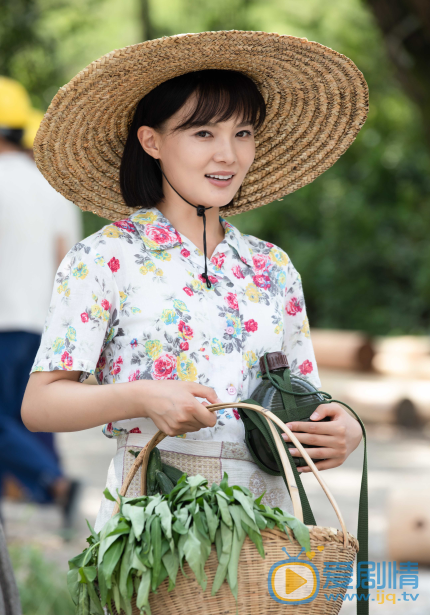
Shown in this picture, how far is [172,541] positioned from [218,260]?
742 millimetres

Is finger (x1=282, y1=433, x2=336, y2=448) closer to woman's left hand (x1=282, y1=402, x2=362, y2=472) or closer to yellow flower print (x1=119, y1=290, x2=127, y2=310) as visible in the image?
woman's left hand (x1=282, y1=402, x2=362, y2=472)

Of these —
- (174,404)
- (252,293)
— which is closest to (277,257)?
(252,293)

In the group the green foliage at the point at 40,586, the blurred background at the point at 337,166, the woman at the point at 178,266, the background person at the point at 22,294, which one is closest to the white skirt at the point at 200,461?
the woman at the point at 178,266

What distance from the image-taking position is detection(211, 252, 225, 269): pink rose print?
6.00 feet

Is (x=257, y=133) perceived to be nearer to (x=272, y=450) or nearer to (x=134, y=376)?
(x=134, y=376)

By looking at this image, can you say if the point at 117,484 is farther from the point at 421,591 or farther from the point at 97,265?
the point at 421,591

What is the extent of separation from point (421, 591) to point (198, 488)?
2469 millimetres

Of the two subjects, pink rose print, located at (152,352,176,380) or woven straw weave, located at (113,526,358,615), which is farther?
pink rose print, located at (152,352,176,380)

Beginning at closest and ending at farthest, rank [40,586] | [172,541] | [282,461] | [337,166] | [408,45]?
[172,541] → [282,461] → [40,586] → [408,45] → [337,166]

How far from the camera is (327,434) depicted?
1.63 m

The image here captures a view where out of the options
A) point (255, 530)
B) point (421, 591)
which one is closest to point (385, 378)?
point (421, 591)

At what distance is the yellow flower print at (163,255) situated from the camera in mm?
1762

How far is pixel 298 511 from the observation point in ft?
4.52

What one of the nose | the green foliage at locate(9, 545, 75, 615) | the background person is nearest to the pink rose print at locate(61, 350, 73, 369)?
the nose
